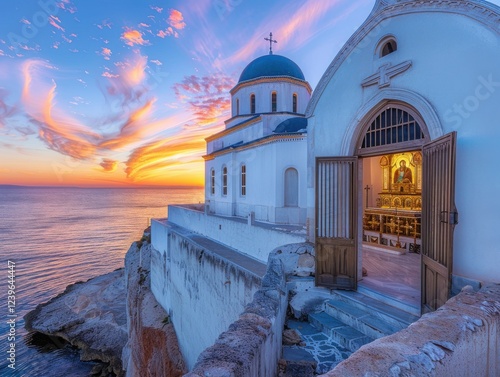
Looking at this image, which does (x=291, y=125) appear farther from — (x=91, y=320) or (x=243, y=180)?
(x=91, y=320)

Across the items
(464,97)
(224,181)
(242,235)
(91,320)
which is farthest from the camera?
(91,320)

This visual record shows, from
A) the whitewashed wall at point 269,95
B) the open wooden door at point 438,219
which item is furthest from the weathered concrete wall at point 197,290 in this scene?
the whitewashed wall at point 269,95

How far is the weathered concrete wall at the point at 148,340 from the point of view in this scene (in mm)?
12625

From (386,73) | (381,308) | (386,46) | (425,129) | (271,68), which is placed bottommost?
(381,308)

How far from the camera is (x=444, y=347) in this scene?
226 cm

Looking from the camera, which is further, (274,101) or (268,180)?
(274,101)

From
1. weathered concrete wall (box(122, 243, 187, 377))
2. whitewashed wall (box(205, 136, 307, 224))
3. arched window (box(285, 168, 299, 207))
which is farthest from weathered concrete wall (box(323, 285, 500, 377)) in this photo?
arched window (box(285, 168, 299, 207))

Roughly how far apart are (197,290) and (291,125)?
10186 mm

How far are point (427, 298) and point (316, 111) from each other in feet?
13.6

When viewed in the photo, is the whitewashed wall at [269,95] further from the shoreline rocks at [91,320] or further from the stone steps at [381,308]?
the shoreline rocks at [91,320]

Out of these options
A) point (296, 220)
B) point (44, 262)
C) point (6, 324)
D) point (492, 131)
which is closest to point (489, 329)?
point (492, 131)

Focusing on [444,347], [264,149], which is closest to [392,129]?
[444,347]

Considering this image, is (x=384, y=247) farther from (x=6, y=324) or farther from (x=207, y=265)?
(x=6, y=324)

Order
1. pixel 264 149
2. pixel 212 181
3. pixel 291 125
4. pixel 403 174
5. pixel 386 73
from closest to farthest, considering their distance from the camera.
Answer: pixel 386 73, pixel 403 174, pixel 264 149, pixel 291 125, pixel 212 181
